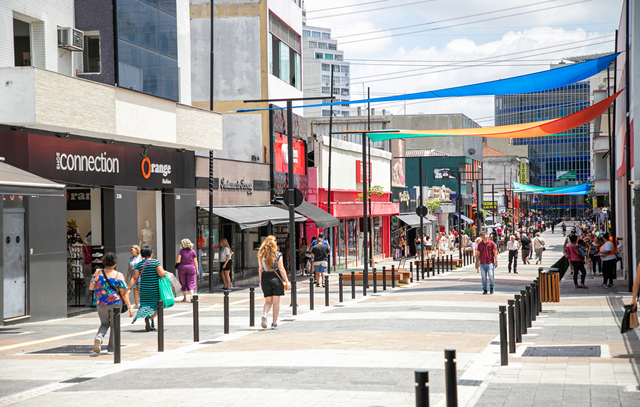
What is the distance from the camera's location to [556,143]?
550ft

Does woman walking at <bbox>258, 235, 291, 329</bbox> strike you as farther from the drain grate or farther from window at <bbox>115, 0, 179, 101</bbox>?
window at <bbox>115, 0, 179, 101</bbox>

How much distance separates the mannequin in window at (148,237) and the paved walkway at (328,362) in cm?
491

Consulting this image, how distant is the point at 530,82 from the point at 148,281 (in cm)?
1212

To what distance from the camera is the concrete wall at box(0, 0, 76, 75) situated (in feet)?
51.6

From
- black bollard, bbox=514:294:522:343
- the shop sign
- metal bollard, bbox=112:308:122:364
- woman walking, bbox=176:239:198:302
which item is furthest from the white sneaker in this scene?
the shop sign

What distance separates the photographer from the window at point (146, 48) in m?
19.0

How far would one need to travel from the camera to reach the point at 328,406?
755 centimetres

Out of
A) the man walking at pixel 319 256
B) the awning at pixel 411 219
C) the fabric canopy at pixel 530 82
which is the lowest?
the man walking at pixel 319 256

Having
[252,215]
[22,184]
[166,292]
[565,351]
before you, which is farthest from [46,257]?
[565,351]

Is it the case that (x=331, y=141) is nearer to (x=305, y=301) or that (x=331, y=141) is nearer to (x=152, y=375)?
(x=305, y=301)

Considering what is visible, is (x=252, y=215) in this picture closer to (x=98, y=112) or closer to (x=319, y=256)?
(x=319, y=256)

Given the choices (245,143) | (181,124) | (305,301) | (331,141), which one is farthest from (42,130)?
(331,141)

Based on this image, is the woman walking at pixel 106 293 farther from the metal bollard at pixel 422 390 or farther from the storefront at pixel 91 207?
the metal bollard at pixel 422 390

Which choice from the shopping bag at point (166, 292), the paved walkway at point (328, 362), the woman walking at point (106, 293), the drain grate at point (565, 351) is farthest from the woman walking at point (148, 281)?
the drain grate at point (565, 351)
